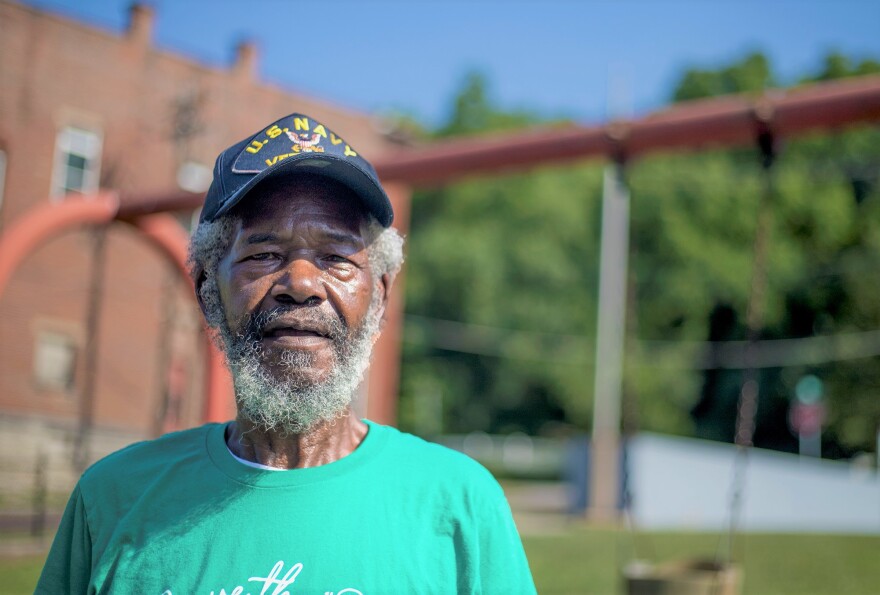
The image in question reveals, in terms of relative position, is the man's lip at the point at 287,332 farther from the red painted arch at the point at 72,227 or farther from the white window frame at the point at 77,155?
Result: the white window frame at the point at 77,155

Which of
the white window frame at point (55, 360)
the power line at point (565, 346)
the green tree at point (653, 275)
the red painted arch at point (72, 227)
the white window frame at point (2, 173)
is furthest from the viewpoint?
the power line at point (565, 346)

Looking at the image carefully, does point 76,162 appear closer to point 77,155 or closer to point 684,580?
point 77,155

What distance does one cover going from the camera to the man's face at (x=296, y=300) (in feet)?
5.84

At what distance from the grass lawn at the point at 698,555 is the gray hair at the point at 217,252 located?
650 cm

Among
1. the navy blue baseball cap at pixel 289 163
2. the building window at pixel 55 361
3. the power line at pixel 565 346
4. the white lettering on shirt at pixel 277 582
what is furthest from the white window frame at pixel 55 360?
the power line at pixel 565 346

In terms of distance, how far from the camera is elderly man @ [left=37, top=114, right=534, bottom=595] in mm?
1643

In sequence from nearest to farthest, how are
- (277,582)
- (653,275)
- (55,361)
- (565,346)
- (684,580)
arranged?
(277,582), (684,580), (55,361), (565,346), (653,275)

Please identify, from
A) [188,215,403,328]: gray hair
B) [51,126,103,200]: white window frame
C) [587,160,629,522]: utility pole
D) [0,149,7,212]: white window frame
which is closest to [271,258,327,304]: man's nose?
[188,215,403,328]: gray hair

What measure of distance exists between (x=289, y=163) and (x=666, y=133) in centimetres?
331

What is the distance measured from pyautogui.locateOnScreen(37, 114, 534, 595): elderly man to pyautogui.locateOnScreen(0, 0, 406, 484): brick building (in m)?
13.4

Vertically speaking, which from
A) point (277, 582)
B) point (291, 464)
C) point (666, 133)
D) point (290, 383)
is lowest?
point (277, 582)

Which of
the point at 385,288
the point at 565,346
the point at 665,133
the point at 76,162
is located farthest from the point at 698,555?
the point at 565,346

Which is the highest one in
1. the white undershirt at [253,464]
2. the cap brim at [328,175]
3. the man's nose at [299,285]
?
the cap brim at [328,175]

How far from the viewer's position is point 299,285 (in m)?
1.76
